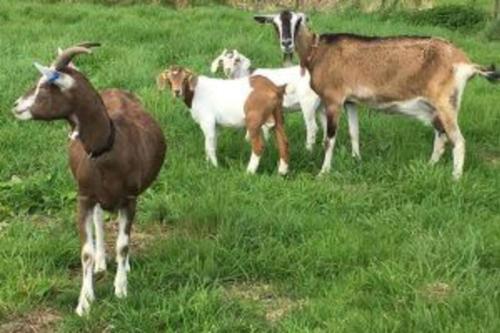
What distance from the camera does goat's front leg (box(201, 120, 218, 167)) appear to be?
8.19 m

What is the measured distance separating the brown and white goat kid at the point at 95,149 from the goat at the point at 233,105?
2.39 m

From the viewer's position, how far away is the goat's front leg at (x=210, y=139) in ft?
26.9

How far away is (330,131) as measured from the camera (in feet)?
27.3

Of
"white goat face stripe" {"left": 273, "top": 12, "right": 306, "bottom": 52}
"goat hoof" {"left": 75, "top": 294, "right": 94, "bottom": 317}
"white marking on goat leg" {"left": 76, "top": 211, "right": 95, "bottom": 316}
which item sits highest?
"white goat face stripe" {"left": 273, "top": 12, "right": 306, "bottom": 52}

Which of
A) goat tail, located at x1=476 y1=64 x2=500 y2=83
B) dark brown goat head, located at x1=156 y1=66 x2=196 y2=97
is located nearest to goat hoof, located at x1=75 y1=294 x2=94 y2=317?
dark brown goat head, located at x1=156 y1=66 x2=196 y2=97

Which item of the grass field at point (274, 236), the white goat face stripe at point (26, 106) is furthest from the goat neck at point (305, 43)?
the white goat face stripe at point (26, 106)

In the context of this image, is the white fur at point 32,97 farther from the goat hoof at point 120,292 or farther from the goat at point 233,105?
the goat at point 233,105

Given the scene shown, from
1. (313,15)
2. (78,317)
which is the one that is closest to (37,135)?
(78,317)

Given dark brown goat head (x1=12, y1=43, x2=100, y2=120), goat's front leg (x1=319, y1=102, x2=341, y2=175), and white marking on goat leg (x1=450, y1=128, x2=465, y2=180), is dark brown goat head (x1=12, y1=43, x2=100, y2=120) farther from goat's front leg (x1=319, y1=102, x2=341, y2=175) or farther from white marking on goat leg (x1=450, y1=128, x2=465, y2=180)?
white marking on goat leg (x1=450, y1=128, x2=465, y2=180)

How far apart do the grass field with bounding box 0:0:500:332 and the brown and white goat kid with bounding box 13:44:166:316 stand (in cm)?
33

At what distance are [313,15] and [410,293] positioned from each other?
42.7 ft

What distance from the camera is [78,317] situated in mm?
4930

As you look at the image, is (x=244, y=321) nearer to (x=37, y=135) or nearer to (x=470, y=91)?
(x=37, y=135)

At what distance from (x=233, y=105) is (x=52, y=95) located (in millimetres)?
3634
